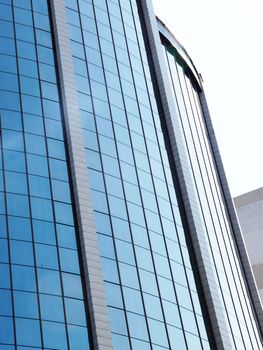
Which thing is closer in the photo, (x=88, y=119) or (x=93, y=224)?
(x=93, y=224)

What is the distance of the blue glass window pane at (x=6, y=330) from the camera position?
4281 cm

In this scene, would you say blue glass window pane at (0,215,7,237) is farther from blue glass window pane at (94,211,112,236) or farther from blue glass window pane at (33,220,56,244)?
blue glass window pane at (94,211,112,236)

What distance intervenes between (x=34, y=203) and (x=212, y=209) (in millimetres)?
21786

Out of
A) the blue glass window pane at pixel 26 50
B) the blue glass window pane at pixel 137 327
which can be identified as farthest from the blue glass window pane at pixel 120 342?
the blue glass window pane at pixel 26 50

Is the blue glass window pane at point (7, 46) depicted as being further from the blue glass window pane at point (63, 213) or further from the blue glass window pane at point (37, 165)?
the blue glass window pane at point (63, 213)

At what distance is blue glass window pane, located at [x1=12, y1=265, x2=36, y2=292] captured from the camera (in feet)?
149

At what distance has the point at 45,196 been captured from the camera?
5006cm

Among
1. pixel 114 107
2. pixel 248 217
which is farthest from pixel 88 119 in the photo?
pixel 248 217

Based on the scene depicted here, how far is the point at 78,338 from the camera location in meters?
45.3

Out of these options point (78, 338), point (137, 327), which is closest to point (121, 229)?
point (137, 327)

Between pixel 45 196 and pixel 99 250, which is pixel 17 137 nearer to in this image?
pixel 45 196

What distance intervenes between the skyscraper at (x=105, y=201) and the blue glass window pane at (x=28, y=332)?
0.08m

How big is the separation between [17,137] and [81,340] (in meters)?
13.8

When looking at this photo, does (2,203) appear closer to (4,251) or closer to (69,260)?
(4,251)
